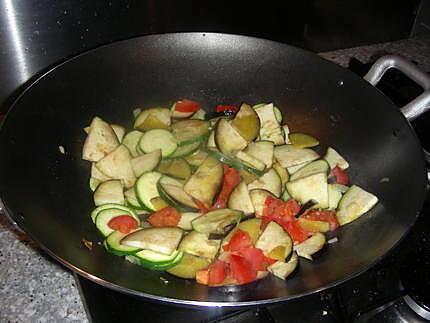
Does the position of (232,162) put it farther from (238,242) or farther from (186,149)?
(238,242)

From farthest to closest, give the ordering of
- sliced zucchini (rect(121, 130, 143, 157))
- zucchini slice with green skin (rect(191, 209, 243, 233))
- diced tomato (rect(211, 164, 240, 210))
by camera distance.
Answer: sliced zucchini (rect(121, 130, 143, 157)) → diced tomato (rect(211, 164, 240, 210)) → zucchini slice with green skin (rect(191, 209, 243, 233))

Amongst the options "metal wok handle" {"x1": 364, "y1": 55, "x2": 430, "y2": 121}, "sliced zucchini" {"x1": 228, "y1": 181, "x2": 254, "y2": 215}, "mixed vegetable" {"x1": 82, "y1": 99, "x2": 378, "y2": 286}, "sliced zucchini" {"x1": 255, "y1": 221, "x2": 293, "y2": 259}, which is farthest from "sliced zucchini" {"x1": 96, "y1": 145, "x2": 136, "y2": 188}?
"metal wok handle" {"x1": 364, "y1": 55, "x2": 430, "y2": 121}

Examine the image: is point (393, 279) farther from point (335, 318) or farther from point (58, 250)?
point (58, 250)

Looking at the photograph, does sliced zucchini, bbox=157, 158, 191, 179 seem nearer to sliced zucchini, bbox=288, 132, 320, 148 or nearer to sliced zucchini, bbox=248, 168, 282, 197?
sliced zucchini, bbox=248, 168, 282, 197

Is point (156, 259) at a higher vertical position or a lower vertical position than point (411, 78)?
lower

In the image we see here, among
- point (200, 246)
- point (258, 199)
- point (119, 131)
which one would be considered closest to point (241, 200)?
point (258, 199)
